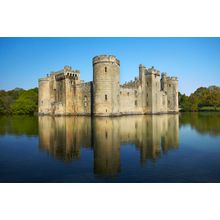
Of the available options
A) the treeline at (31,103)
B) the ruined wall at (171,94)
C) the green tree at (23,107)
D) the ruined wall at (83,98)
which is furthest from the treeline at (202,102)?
the green tree at (23,107)

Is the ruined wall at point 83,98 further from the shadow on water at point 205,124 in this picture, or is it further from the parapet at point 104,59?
the shadow on water at point 205,124

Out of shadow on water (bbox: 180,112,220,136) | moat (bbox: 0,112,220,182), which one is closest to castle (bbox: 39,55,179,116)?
shadow on water (bbox: 180,112,220,136)

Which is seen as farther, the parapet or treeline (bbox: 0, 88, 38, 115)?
treeline (bbox: 0, 88, 38, 115)

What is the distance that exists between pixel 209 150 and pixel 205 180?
3.56 meters

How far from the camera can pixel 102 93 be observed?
2461 cm

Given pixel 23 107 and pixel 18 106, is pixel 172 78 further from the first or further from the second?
pixel 18 106

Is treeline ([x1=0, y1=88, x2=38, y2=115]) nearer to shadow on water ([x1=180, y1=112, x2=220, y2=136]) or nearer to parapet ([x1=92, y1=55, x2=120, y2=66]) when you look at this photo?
parapet ([x1=92, y1=55, x2=120, y2=66])

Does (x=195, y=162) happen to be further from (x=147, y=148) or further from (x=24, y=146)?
(x=24, y=146)

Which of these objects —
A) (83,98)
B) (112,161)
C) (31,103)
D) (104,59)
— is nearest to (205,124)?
(104,59)

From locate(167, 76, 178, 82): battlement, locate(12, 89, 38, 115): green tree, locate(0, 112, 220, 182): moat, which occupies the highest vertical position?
locate(167, 76, 178, 82): battlement

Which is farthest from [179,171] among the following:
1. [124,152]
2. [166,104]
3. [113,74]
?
[166,104]

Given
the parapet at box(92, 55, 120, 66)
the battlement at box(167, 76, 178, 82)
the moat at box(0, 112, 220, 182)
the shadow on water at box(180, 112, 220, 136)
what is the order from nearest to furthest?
the moat at box(0, 112, 220, 182) → the shadow on water at box(180, 112, 220, 136) → the parapet at box(92, 55, 120, 66) → the battlement at box(167, 76, 178, 82)

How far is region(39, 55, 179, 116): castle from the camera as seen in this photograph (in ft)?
81.0

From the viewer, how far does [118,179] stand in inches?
201
